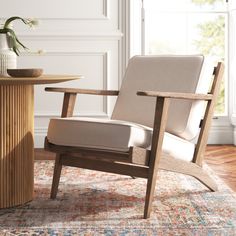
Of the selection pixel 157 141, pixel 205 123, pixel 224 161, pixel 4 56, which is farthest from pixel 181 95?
pixel 224 161

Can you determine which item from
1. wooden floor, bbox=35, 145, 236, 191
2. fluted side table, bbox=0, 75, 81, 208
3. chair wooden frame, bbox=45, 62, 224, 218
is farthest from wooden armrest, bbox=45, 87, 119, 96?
wooden floor, bbox=35, 145, 236, 191

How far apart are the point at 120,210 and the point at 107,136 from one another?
362mm

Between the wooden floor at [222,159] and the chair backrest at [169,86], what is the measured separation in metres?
0.57

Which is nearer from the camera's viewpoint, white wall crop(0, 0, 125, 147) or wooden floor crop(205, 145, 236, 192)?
wooden floor crop(205, 145, 236, 192)

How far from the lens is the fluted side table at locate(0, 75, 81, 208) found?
2475 mm

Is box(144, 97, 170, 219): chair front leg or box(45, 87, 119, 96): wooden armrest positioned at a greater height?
box(45, 87, 119, 96): wooden armrest

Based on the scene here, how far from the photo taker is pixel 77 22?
4.45m

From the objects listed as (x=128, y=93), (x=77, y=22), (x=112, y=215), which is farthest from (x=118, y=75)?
(x=112, y=215)

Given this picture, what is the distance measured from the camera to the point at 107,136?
2.40 m

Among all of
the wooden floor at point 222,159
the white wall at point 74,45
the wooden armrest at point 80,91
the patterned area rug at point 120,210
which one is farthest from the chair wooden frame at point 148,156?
the white wall at point 74,45

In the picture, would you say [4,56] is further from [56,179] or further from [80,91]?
[56,179]

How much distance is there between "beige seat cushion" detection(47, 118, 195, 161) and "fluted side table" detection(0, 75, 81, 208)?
14 cm

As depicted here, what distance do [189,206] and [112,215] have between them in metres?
0.40

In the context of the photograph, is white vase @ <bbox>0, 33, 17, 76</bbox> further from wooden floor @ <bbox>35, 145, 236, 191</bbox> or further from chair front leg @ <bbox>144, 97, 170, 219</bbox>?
wooden floor @ <bbox>35, 145, 236, 191</bbox>
